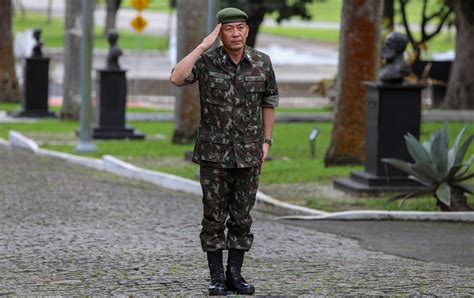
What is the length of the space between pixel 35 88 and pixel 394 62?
15976 millimetres

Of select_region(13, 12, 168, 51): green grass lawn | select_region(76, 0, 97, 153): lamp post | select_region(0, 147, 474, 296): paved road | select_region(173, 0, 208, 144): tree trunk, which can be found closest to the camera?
select_region(0, 147, 474, 296): paved road

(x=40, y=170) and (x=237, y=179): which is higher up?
(x=237, y=179)

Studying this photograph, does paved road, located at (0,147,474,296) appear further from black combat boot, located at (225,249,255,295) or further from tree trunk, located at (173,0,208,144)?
tree trunk, located at (173,0,208,144)

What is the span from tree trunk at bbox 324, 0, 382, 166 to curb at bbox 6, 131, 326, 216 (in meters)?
2.33

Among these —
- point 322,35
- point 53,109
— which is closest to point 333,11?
point 322,35

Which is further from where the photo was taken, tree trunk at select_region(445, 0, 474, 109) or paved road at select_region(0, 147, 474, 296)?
tree trunk at select_region(445, 0, 474, 109)

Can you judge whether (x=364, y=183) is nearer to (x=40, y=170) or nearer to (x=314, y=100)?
(x=40, y=170)

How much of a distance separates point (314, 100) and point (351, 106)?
21.8 metres

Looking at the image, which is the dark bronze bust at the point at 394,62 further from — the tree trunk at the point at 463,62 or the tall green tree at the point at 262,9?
the tall green tree at the point at 262,9

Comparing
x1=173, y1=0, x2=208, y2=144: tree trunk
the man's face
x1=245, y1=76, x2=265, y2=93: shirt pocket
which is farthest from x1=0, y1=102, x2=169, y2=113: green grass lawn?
the man's face

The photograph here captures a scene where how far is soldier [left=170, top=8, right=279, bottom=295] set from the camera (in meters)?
8.33

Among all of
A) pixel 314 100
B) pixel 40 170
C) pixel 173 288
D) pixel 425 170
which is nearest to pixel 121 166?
pixel 40 170

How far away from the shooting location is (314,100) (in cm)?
3959

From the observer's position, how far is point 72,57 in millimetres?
29031
